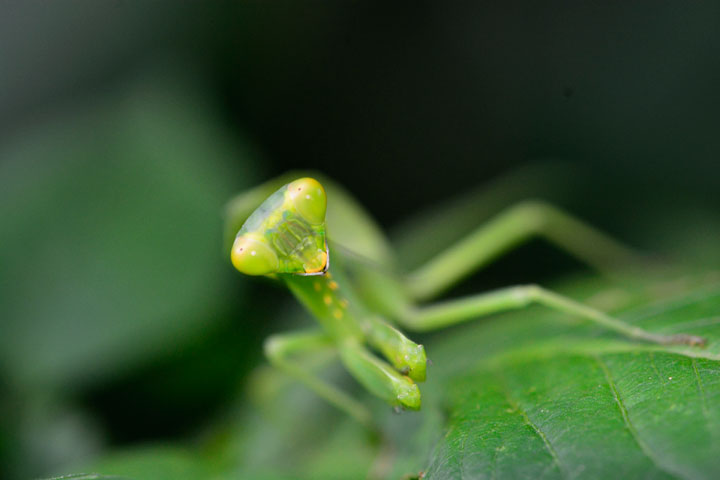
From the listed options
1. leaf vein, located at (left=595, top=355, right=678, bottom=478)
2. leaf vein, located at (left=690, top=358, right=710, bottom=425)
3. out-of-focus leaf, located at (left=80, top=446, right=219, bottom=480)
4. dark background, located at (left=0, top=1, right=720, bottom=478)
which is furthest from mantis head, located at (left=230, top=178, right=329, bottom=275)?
dark background, located at (left=0, top=1, right=720, bottom=478)

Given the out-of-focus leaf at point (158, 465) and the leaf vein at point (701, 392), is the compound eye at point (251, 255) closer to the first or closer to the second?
the out-of-focus leaf at point (158, 465)

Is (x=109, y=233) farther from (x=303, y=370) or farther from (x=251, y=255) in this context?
(x=251, y=255)

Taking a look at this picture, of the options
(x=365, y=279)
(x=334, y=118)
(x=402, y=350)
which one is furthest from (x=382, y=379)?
(x=334, y=118)

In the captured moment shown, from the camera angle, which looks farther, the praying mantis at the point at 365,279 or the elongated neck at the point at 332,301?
the elongated neck at the point at 332,301

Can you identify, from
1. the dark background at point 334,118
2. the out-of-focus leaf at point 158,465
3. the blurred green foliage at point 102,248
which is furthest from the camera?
the dark background at point 334,118

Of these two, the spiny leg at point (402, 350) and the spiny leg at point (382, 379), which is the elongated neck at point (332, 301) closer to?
the spiny leg at point (382, 379)

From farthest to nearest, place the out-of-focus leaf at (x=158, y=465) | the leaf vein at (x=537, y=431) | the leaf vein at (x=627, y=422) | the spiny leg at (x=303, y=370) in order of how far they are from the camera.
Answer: the spiny leg at (x=303, y=370), the out-of-focus leaf at (x=158, y=465), the leaf vein at (x=537, y=431), the leaf vein at (x=627, y=422)

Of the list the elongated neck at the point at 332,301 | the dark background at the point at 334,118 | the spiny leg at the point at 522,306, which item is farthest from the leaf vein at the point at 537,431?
the dark background at the point at 334,118

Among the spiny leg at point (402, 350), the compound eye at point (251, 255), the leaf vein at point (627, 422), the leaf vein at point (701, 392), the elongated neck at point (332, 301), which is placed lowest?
the leaf vein at point (701, 392)

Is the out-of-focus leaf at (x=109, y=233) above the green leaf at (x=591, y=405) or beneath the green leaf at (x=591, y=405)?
above
